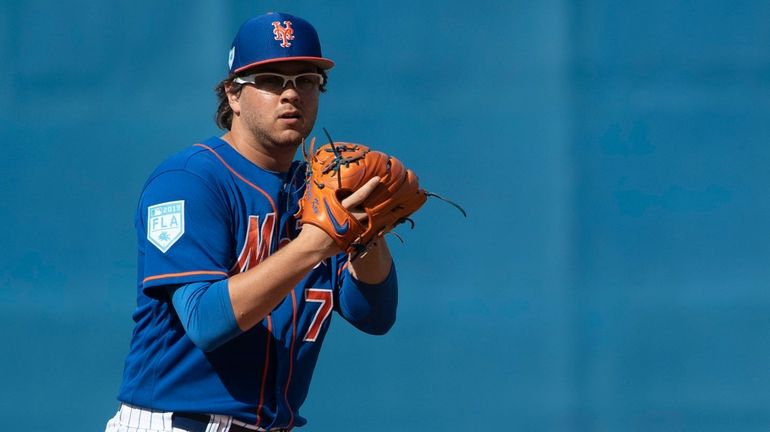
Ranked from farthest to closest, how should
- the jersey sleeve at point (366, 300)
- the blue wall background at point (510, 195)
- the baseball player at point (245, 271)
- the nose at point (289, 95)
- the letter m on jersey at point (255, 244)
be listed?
the blue wall background at point (510, 195) → the jersey sleeve at point (366, 300) → the nose at point (289, 95) → the letter m on jersey at point (255, 244) → the baseball player at point (245, 271)

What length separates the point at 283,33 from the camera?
7.83ft

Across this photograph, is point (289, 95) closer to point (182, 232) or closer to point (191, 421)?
point (182, 232)

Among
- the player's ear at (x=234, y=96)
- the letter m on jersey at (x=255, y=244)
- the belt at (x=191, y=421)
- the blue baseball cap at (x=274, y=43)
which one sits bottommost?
the belt at (x=191, y=421)

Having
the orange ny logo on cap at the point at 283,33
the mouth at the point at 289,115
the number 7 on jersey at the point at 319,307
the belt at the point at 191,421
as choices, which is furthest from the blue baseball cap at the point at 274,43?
the belt at the point at 191,421

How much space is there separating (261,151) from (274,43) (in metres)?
0.23

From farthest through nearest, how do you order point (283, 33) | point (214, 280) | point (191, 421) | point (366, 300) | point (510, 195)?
point (510, 195)
point (366, 300)
point (283, 33)
point (191, 421)
point (214, 280)

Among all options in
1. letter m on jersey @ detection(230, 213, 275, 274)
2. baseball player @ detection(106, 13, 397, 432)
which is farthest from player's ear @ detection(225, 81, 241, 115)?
letter m on jersey @ detection(230, 213, 275, 274)

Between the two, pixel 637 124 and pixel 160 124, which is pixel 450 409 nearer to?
pixel 637 124

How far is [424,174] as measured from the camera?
12.2 feet

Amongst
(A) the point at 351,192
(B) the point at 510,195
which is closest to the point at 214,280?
(A) the point at 351,192

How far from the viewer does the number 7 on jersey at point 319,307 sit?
7.86ft

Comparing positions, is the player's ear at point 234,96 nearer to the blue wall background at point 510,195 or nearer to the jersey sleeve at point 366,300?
the jersey sleeve at point 366,300

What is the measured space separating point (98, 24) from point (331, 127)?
865 mm

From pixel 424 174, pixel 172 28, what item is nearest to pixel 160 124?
pixel 172 28
